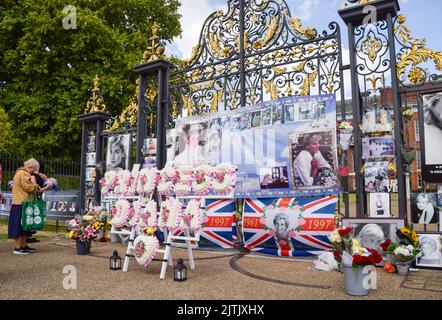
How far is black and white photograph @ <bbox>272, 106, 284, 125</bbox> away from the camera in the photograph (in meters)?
6.98

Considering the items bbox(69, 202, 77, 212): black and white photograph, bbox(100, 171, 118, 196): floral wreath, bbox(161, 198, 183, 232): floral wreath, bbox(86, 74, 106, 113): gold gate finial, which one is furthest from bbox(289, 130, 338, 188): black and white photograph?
bbox(69, 202, 77, 212): black and white photograph

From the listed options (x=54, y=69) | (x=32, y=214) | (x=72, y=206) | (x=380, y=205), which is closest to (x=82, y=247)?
(x=32, y=214)

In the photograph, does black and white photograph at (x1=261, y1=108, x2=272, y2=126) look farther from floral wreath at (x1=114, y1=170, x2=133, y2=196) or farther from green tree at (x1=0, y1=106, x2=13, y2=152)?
green tree at (x1=0, y1=106, x2=13, y2=152)

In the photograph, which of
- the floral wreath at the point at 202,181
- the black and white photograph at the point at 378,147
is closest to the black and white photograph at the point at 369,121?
the black and white photograph at the point at 378,147

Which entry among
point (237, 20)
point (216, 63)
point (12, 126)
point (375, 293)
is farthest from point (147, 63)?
point (12, 126)

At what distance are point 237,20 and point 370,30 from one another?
298 cm

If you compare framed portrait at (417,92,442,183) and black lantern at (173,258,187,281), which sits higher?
framed portrait at (417,92,442,183)

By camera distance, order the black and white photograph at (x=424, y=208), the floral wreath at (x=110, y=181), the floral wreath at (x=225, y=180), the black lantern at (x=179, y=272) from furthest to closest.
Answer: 1. the floral wreath at (x=110, y=181)
2. the floral wreath at (x=225, y=180)
3. the black and white photograph at (x=424, y=208)
4. the black lantern at (x=179, y=272)

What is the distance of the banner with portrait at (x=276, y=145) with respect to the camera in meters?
6.43

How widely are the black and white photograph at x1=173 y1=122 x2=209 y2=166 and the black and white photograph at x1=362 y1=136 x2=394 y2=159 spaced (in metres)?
3.32

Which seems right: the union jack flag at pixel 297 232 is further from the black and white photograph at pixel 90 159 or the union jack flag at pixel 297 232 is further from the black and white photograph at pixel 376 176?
the black and white photograph at pixel 90 159

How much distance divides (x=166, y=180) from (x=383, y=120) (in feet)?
12.1

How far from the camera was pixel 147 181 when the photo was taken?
5.83 meters

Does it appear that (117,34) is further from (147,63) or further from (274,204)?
(274,204)
